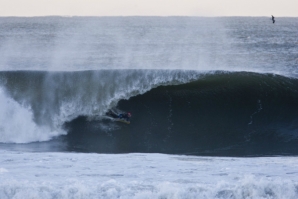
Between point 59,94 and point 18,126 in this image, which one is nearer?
point 18,126

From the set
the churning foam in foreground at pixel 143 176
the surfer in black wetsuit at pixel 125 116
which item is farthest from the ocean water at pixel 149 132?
the surfer in black wetsuit at pixel 125 116

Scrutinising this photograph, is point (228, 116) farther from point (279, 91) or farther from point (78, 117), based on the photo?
point (78, 117)

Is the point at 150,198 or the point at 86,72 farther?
the point at 86,72

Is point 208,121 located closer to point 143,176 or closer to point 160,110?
point 160,110

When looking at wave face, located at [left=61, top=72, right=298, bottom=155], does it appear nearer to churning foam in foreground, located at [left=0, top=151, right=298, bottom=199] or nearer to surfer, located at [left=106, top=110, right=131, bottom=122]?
surfer, located at [left=106, top=110, right=131, bottom=122]

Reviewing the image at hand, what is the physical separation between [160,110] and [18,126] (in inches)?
179

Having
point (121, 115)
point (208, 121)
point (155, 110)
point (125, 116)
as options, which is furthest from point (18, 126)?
point (208, 121)

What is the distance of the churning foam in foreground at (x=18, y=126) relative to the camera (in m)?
17.0

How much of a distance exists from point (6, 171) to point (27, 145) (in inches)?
164

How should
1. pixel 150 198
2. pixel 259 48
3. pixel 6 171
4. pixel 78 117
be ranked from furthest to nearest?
1. pixel 259 48
2. pixel 78 117
3. pixel 6 171
4. pixel 150 198

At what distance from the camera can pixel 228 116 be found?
18.4m

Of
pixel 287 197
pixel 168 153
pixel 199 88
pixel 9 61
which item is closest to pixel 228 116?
pixel 199 88

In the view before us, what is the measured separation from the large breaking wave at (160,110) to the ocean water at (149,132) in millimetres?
33

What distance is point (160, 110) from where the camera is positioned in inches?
742
